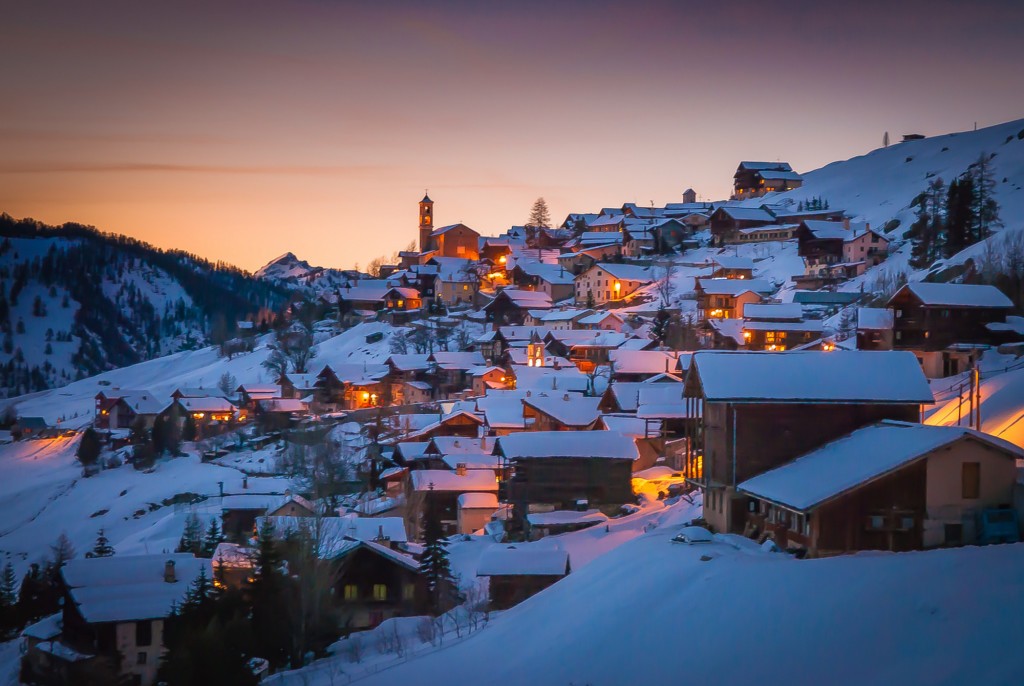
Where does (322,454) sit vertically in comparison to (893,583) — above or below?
below

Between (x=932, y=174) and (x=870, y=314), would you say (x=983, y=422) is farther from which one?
(x=932, y=174)

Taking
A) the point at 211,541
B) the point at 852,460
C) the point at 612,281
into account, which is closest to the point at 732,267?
the point at 612,281

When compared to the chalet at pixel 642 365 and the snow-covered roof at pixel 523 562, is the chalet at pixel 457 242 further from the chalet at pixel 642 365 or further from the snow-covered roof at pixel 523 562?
the snow-covered roof at pixel 523 562

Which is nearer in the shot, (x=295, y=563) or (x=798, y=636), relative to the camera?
(x=798, y=636)

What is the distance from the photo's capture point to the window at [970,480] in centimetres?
1744

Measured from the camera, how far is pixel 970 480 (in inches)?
687

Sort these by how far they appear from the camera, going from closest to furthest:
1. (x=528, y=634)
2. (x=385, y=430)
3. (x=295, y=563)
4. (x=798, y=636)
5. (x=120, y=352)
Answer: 1. (x=798, y=636)
2. (x=528, y=634)
3. (x=295, y=563)
4. (x=385, y=430)
5. (x=120, y=352)

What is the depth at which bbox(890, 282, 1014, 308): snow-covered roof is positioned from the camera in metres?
36.4

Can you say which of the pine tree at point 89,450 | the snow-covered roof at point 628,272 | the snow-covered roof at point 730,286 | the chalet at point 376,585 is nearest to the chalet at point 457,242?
the snow-covered roof at point 628,272

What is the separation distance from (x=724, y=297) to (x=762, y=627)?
5406 cm

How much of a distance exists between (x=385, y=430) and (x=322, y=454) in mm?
7892

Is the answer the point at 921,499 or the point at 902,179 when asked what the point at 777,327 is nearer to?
the point at 921,499

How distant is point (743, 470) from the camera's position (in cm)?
2095

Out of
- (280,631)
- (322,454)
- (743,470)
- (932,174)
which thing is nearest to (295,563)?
(280,631)
